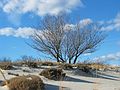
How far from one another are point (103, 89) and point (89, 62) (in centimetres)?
1610

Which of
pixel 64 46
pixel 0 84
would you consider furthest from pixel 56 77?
pixel 64 46

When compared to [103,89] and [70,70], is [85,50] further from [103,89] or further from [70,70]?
[103,89]

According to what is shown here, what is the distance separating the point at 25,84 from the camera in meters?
14.3

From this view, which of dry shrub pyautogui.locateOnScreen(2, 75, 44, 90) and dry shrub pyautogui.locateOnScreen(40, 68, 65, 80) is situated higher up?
dry shrub pyautogui.locateOnScreen(40, 68, 65, 80)

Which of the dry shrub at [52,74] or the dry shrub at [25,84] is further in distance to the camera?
the dry shrub at [52,74]

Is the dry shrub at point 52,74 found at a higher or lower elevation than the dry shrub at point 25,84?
higher

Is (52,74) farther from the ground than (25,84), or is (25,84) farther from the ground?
(52,74)

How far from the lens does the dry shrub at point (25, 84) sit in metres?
14.0

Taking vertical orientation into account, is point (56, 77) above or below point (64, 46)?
below

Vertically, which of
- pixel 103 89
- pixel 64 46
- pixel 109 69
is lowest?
pixel 103 89

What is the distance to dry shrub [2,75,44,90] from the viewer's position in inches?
551

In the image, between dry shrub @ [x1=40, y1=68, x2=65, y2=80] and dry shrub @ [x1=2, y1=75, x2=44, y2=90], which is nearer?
dry shrub @ [x1=2, y1=75, x2=44, y2=90]

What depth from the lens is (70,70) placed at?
84.9 feet

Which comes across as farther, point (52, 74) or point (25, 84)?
point (52, 74)
